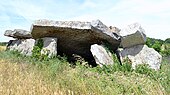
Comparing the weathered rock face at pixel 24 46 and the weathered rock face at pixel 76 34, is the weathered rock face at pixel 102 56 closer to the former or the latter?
the weathered rock face at pixel 76 34

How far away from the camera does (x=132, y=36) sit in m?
10.4

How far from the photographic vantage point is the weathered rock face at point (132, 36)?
33.6 ft

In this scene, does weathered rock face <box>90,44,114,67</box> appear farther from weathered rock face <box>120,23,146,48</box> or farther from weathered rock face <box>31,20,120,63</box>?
weathered rock face <box>120,23,146,48</box>

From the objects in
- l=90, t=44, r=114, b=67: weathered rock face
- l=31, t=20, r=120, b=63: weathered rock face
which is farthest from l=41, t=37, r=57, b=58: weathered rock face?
l=90, t=44, r=114, b=67: weathered rock face

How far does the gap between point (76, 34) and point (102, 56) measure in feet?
4.75

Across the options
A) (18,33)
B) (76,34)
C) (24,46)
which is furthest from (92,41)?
(18,33)

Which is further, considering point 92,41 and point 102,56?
point 92,41

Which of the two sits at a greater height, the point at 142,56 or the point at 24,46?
the point at 24,46

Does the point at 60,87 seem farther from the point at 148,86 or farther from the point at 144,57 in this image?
the point at 144,57

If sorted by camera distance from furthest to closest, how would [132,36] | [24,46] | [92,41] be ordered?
[24,46]
[92,41]
[132,36]

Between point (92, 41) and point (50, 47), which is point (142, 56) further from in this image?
point (50, 47)

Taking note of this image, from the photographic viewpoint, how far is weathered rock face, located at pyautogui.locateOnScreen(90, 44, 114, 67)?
1035 cm

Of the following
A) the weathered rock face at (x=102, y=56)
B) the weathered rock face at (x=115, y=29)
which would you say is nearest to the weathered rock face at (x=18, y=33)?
the weathered rock face at (x=115, y=29)

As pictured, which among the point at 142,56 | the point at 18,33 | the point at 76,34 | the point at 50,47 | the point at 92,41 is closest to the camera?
the point at 142,56
